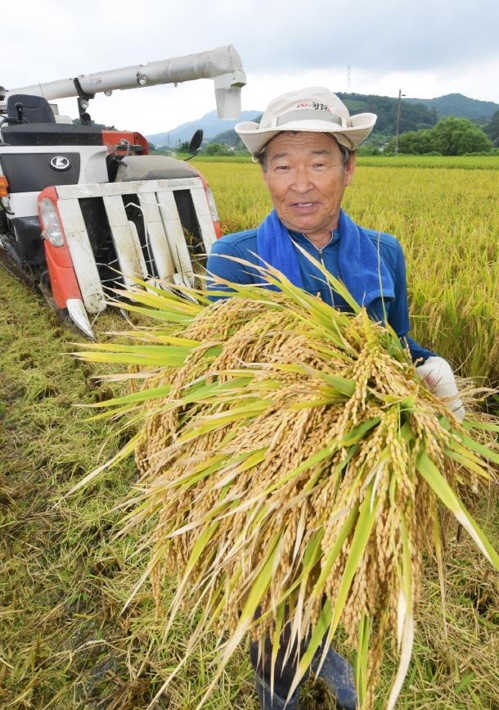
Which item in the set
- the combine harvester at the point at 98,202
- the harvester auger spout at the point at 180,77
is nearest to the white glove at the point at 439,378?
the combine harvester at the point at 98,202

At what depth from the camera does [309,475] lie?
0.81 metres

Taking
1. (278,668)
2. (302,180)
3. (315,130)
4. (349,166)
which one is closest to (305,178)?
(302,180)

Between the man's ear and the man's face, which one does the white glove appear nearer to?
the man's face

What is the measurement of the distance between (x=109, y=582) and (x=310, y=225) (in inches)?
66.0

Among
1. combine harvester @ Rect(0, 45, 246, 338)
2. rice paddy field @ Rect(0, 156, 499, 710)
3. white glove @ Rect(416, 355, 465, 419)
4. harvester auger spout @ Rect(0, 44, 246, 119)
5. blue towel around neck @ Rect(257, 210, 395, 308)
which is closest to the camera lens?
white glove @ Rect(416, 355, 465, 419)

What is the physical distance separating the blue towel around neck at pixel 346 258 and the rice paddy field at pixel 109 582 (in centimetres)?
69

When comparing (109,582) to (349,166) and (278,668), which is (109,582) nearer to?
(278,668)

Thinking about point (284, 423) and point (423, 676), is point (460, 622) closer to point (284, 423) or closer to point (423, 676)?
point (423, 676)

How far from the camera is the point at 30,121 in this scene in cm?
504

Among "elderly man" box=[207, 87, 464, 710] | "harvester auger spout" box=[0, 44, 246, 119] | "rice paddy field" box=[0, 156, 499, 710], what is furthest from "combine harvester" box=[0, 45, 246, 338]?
"elderly man" box=[207, 87, 464, 710]

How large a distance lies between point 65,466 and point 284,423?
2110mm

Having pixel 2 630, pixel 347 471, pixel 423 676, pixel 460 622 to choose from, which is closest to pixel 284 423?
pixel 347 471

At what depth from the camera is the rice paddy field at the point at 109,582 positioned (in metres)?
1.56

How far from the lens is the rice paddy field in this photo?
5.10 ft
